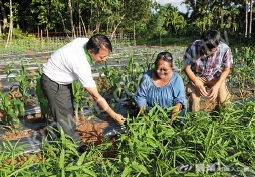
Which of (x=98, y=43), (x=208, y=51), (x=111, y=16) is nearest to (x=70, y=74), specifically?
(x=98, y=43)

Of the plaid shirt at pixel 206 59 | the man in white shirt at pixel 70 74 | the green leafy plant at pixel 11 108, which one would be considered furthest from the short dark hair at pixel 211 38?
the green leafy plant at pixel 11 108

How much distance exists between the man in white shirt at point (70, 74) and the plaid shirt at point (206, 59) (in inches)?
38.8

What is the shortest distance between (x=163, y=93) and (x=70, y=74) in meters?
0.83

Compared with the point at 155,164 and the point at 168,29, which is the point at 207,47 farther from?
the point at 168,29

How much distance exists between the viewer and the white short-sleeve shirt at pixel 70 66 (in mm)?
2279

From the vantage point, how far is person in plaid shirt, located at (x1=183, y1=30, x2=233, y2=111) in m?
2.84

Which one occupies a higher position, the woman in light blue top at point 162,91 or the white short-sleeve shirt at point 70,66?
the white short-sleeve shirt at point 70,66

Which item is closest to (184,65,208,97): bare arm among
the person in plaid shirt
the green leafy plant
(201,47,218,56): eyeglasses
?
the person in plaid shirt

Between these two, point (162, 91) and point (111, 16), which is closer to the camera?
point (162, 91)

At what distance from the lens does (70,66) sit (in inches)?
94.0

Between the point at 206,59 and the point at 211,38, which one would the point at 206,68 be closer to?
the point at 206,59

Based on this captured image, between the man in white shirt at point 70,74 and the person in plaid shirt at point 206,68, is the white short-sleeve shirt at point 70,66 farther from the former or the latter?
the person in plaid shirt at point 206,68

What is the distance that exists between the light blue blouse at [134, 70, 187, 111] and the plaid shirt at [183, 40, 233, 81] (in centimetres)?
33

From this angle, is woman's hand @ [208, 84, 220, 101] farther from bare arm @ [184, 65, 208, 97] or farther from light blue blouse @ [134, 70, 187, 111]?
light blue blouse @ [134, 70, 187, 111]
